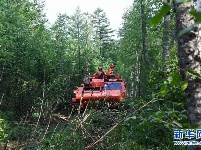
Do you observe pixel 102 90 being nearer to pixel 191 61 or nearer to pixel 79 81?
pixel 79 81

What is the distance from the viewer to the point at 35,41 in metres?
14.6

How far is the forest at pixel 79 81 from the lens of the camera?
2.61 meters

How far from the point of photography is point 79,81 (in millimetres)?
20047

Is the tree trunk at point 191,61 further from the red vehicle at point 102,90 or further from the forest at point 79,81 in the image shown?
the red vehicle at point 102,90

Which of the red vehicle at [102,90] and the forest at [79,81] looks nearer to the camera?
the forest at [79,81]

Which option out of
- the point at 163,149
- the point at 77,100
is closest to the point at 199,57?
the point at 163,149

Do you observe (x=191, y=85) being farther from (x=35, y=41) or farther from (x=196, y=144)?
(x=35, y=41)

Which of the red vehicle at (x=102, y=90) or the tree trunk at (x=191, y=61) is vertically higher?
the tree trunk at (x=191, y=61)

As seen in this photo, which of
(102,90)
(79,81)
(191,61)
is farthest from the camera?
(79,81)

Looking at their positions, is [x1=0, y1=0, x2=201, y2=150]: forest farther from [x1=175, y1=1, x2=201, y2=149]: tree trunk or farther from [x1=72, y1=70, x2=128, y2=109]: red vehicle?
[x1=72, y1=70, x2=128, y2=109]: red vehicle

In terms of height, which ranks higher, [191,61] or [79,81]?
[191,61]

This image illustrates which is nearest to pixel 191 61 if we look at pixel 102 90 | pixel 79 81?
pixel 102 90

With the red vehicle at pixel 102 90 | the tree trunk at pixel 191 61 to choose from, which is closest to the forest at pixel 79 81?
the tree trunk at pixel 191 61

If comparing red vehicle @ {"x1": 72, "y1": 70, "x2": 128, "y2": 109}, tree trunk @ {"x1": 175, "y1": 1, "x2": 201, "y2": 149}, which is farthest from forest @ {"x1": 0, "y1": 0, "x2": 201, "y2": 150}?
red vehicle @ {"x1": 72, "y1": 70, "x2": 128, "y2": 109}
